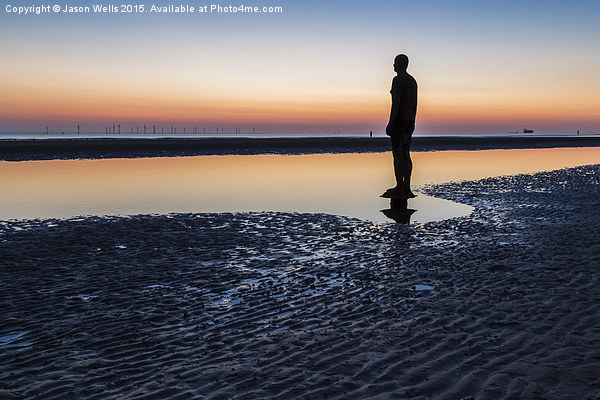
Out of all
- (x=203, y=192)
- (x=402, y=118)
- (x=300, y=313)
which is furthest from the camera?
(x=203, y=192)

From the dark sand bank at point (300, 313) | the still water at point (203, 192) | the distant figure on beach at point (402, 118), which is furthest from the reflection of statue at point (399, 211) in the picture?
the dark sand bank at point (300, 313)

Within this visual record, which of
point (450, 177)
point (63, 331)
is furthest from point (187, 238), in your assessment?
point (450, 177)

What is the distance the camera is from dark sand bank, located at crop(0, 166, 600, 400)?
5332 millimetres

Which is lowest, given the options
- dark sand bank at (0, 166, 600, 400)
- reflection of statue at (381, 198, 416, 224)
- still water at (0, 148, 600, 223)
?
dark sand bank at (0, 166, 600, 400)

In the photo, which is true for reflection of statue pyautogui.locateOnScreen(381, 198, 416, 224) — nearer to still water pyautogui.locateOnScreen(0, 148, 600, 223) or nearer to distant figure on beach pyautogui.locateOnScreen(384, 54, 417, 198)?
still water pyautogui.locateOnScreen(0, 148, 600, 223)

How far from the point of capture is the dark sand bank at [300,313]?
17.5 feet

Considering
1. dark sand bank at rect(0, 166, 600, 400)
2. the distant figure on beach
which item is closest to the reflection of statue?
the distant figure on beach

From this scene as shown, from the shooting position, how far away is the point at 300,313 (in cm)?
750

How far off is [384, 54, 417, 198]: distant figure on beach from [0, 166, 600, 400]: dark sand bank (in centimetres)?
712

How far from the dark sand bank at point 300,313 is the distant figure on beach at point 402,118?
23.3 ft

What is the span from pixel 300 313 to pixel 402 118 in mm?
14933

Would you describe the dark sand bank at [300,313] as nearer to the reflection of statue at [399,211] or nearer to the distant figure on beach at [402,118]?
the reflection of statue at [399,211]

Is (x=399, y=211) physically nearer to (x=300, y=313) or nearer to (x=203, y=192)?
(x=203, y=192)

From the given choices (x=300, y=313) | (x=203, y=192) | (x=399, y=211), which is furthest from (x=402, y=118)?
(x=300, y=313)
